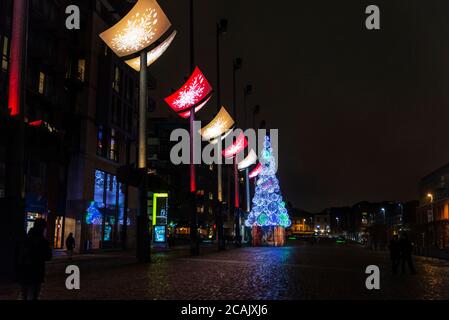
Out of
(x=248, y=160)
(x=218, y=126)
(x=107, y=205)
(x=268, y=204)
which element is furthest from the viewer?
(x=248, y=160)

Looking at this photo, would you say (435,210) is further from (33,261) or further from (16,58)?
(33,261)

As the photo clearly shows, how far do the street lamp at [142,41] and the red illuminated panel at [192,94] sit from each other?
702 centimetres

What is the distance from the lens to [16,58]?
16516 mm

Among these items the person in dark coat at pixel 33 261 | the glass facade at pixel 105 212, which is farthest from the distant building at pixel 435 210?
the person in dark coat at pixel 33 261

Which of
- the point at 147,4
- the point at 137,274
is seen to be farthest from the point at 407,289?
the point at 147,4

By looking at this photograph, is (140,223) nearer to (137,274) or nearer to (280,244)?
(137,274)

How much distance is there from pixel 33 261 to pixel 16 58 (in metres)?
8.89

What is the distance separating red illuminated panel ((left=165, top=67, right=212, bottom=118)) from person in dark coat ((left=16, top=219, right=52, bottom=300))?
25.9 meters

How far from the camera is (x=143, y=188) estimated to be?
26953 millimetres

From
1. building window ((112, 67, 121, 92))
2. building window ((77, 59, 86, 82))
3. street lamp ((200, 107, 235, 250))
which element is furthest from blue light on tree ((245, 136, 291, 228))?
building window ((77, 59, 86, 82))

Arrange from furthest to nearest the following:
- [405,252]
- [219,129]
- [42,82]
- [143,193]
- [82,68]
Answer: [219,129] < [82,68] < [42,82] < [143,193] < [405,252]

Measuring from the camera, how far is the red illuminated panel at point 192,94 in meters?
35.5

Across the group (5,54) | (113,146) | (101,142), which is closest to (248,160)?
(113,146)

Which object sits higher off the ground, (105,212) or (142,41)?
(142,41)
